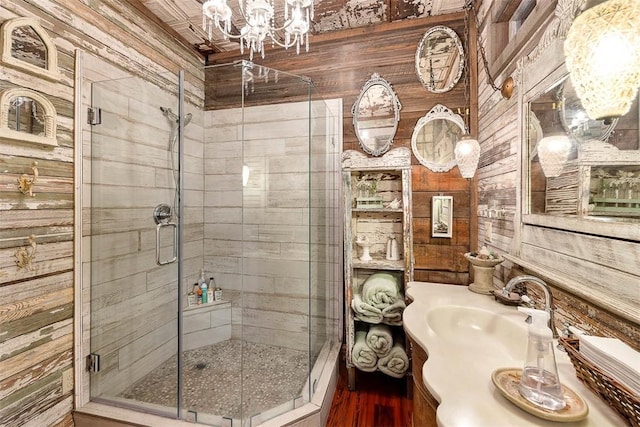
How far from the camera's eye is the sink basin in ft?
3.54

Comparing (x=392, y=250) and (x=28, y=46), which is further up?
(x=28, y=46)

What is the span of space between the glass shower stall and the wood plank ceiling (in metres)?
0.39

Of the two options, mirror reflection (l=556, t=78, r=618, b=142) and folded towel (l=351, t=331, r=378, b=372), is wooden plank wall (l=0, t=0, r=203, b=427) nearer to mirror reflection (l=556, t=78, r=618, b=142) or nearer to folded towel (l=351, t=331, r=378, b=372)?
folded towel (l=351, t=331, r=378, b=372)

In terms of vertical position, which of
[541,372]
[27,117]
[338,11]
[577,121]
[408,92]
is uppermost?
[338,11]

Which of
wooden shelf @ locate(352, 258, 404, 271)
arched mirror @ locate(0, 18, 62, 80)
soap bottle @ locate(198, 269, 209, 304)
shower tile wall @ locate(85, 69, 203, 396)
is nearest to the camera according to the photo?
arched mirror @ locate(0, 18, 62, 80)

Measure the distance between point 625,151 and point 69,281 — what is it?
93.5 inches

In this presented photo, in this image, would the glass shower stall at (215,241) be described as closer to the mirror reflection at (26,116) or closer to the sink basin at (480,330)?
the mirror reflection at (26,116)

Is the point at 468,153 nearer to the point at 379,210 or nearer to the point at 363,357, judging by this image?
the point at 379,210

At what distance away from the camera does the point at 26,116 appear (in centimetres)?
130

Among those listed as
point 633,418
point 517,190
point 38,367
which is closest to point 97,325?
point 38,367

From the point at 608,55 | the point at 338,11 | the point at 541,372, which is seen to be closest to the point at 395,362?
the point at 541,372

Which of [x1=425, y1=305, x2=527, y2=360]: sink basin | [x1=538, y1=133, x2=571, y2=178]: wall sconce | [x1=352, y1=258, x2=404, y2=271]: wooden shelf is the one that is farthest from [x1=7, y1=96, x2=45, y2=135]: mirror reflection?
[x1=538, y1=133, x2=571, y2=178]: wall sconce

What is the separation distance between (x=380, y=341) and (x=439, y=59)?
6.91 feet

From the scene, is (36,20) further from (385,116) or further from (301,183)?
(385,116)
